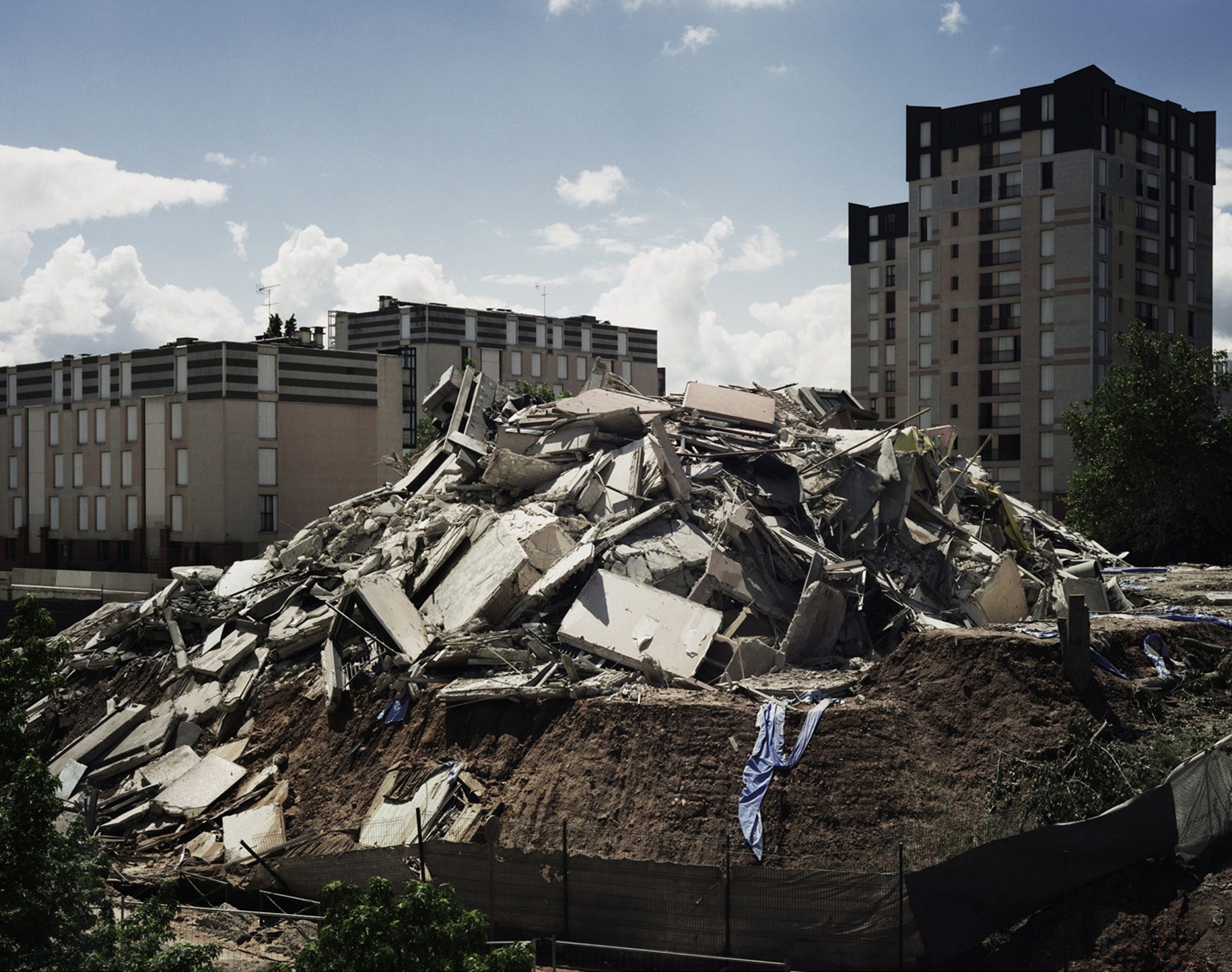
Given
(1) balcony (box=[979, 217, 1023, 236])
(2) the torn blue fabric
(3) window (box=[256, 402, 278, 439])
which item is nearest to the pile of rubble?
(2) the torn blue fabric

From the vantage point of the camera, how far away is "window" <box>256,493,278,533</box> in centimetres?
5356

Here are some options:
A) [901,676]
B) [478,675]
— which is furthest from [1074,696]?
[478,675]

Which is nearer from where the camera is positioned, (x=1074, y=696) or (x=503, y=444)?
(x=1074, y=696)

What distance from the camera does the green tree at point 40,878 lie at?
883 cm

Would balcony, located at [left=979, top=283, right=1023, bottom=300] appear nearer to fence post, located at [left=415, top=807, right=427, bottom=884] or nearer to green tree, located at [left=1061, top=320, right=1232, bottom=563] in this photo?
green tree, located at [left=1061, top=320, right=1232, bottom=563]

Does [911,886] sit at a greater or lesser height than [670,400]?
lesser

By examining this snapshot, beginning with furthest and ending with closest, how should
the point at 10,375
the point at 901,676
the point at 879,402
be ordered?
the point at 879,402 < the point at 10,375 < the point at 901,676

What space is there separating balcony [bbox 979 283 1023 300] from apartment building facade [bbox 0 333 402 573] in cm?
3254

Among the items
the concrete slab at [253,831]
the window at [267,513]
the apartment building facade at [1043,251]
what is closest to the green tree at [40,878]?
the concrete slab at [253,831]

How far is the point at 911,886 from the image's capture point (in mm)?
11609

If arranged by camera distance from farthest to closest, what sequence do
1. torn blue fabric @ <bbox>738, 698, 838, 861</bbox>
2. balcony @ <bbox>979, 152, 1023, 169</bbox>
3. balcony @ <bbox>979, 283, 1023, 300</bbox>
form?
balcony @ <bbox>979, 283, 1023, 300</bbox>
balcony @ <bbox>979, 152, 1023, 169</bbox>
torn blue fabric @ <bbox>738, 698, 838, 861</bbox>

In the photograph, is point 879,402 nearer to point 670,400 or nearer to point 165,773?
point 670,400

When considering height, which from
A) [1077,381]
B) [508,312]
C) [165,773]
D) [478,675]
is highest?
[508,312]

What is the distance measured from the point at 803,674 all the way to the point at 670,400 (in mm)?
10107
